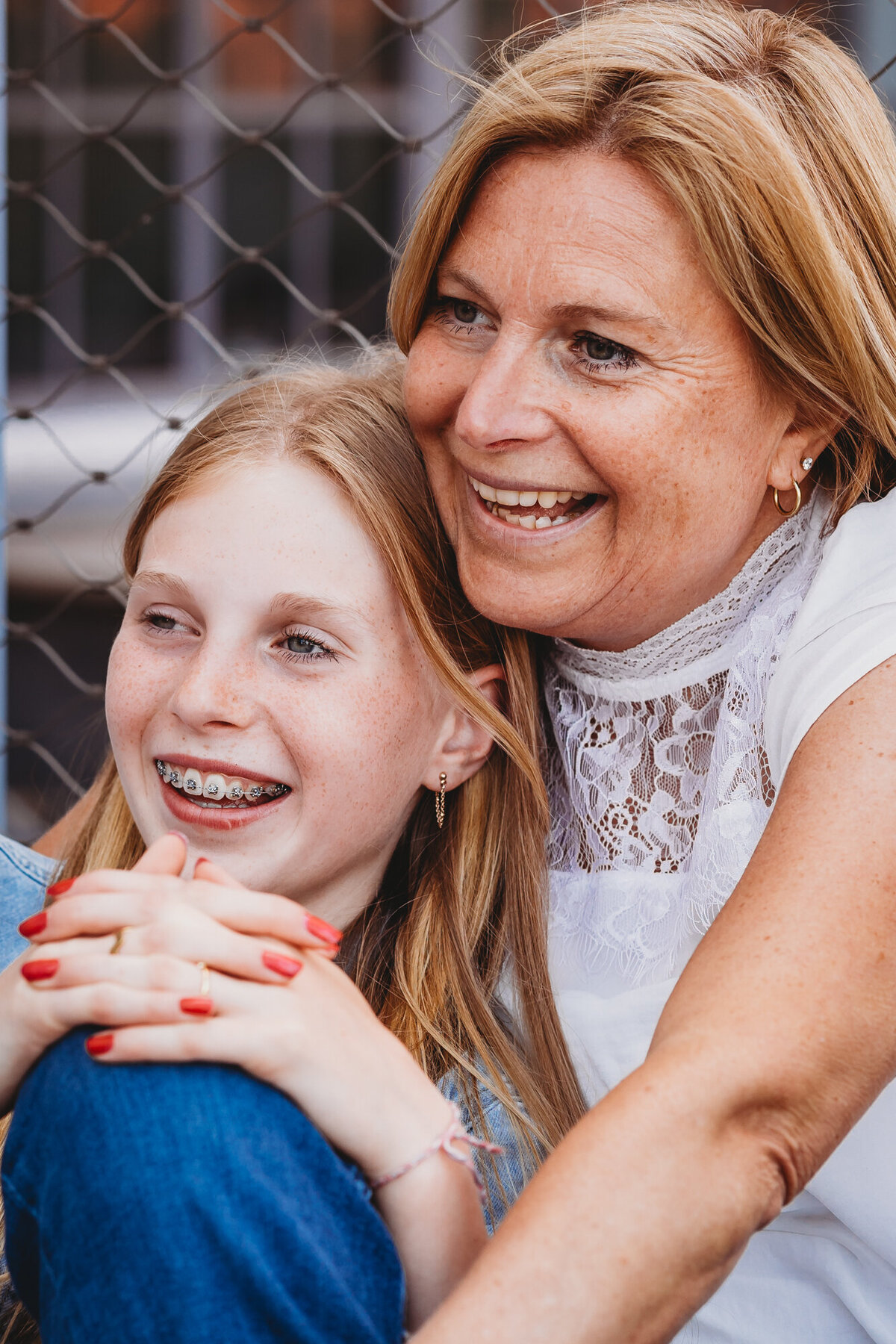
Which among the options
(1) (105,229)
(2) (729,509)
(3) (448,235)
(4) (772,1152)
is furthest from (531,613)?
(1) (105,229)

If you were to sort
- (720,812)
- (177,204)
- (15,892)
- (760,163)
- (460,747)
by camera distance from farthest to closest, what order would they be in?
(177,204) → (15,892) → (460,747) → (720,812) → (760,163)

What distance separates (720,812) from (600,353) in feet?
1.28

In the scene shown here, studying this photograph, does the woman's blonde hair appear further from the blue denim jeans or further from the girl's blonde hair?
the blue denim jeans

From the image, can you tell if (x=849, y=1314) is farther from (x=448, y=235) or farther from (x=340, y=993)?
(x=448, y=235)

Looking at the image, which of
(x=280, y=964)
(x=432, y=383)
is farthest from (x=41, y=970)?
(x=432, y=383)

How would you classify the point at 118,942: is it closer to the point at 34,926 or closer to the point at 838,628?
the point at 34,926

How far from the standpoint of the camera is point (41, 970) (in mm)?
896

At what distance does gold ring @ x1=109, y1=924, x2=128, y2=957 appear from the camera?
2.92ft

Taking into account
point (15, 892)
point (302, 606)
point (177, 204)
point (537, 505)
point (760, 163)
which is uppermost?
point (760, 163)

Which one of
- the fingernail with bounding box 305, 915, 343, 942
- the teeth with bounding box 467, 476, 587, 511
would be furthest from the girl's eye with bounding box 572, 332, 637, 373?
the fingernail with bounding box 305, 915, 343, 942

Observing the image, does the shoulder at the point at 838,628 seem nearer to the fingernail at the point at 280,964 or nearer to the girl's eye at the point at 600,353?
the girl's eye at the point at 600,353

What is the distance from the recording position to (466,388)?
1210mm

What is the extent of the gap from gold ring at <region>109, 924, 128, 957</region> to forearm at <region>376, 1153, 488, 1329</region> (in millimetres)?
226

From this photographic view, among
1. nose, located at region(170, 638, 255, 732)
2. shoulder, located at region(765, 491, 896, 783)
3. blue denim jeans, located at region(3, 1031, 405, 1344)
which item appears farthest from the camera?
nose, located at region(170, 638, 255, 732)
